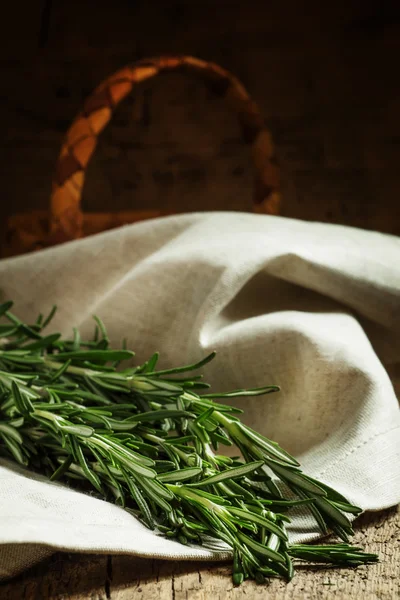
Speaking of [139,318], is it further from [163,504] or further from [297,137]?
[297,137]

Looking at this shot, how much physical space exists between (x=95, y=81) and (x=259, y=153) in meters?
0.91

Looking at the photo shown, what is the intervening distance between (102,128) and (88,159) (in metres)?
0.09

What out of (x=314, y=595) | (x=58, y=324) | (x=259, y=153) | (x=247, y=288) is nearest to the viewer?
(x=314, y=595)

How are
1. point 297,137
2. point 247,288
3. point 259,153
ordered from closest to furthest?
point 247,288 → point 259,153 → point 297,137

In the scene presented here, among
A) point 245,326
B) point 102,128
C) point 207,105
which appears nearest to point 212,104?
point 207,105

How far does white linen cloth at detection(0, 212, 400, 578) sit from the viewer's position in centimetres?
47

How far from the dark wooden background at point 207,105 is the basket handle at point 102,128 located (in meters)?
0.66

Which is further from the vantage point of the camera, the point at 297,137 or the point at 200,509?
the point at 297,137

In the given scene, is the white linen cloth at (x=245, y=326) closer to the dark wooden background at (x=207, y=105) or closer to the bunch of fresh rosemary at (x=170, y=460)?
the bunch of fresh rosemary at (x=170, y=460)

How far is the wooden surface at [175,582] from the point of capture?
0.42 metres

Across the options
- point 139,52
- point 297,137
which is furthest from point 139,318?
point 139,52

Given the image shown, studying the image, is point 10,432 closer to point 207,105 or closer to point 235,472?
point 235,472

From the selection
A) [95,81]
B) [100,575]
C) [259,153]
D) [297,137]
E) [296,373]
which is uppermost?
[95,81]

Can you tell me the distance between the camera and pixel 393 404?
604 millimetres
